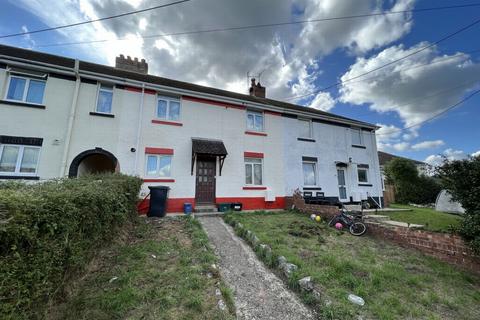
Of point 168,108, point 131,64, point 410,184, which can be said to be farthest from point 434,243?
point 410,184

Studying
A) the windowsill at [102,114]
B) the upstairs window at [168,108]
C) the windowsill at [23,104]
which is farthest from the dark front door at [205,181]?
the windowsill at [23,104]

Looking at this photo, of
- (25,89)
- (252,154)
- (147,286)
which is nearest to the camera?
(147,286)

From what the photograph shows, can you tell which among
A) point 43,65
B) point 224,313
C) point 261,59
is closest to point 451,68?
point 261,59

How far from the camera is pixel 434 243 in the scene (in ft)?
16.6

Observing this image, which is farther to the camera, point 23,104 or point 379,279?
point 23,104

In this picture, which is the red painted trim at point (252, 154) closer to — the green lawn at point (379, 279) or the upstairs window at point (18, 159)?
→ the green lawn at point (379, 279)

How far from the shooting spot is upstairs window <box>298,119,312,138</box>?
13633mm

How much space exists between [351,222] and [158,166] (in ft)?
29.6

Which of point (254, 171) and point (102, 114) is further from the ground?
point (102, 114)

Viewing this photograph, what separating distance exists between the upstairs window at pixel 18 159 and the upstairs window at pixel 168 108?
17.5ft

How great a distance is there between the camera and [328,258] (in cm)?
450

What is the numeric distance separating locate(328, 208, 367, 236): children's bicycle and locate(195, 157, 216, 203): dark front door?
6.06m

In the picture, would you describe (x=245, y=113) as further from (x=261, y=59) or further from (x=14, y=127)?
(x=14, y=127)

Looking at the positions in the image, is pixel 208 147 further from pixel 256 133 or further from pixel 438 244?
pixel 438 244
